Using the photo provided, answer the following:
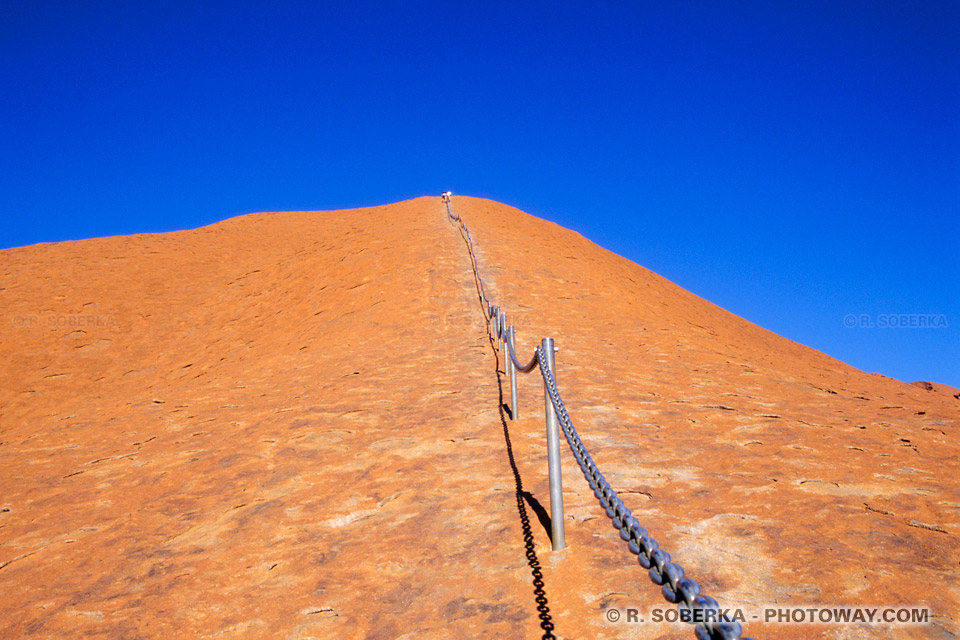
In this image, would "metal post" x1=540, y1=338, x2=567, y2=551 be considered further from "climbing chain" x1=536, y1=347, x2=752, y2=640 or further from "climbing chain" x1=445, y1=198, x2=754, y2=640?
"climbing chain" x1=536, y1=347, x2=752, y2=640

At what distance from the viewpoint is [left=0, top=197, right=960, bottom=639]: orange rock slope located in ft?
10.0

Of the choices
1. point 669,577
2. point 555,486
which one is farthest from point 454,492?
point 669,577

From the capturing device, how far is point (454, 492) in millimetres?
4520

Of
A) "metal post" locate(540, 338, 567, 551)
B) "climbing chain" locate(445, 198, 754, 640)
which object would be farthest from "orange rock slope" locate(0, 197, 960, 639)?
"climbing chain" locate(445, 198, 754, 640)

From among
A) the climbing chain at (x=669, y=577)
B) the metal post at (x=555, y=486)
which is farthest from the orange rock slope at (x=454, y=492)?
the climbing chain at (x=669, y=577)

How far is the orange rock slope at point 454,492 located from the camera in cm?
305

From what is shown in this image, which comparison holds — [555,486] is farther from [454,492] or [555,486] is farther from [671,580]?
[671,580]

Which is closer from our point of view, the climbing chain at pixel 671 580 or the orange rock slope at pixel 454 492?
the climbing chain at pixel 671 580

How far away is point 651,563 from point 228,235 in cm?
2637

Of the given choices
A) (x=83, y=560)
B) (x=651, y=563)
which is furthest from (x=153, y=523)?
(x=651, y=563)

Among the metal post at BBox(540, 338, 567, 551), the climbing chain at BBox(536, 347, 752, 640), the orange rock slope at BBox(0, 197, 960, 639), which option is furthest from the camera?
the metal post at BBox(540, 338, 567, 551)

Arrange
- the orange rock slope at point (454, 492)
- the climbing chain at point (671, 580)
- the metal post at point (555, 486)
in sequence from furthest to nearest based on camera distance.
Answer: the metal post at point (555, 486)
the orange rock slope at point (454, 492)
the climbing chain at point (671, 580)

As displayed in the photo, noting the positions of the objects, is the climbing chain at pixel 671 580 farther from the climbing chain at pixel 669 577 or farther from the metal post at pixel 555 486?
the metal post at pixel 555 486

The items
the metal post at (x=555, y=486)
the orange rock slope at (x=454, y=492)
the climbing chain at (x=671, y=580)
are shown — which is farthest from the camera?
the metal post at (x=555, y=486)
